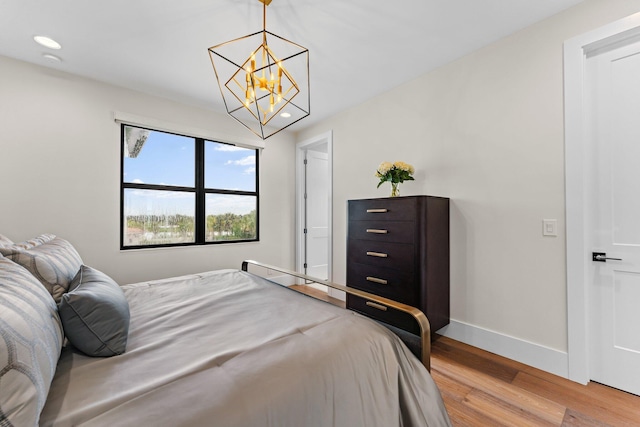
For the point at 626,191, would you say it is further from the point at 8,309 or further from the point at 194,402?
the point at 8,309

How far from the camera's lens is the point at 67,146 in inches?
107

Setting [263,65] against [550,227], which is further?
[263,65]

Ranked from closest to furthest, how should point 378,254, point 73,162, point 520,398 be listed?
1. point 520,398
2. point 378,254
3. point 73,162

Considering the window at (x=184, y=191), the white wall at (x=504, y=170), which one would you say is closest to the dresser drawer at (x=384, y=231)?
the white wall at (x=504, y=170)

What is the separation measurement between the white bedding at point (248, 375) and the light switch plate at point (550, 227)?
1514 millimetres

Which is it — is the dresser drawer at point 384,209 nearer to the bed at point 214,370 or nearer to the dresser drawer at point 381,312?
the dresser drawer at point 381,312

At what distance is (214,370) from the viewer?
921 millimetres

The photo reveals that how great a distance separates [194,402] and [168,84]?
3.14 meters

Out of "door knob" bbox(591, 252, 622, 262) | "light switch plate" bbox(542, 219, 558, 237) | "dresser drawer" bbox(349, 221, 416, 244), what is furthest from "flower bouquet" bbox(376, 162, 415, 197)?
"door knob" bbox(591, 252, 622, 262)

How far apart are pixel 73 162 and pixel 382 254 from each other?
10.3ft

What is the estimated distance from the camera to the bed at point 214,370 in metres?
0.74

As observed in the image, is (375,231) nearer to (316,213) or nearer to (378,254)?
(378,254)

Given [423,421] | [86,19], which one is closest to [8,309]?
[423,421]

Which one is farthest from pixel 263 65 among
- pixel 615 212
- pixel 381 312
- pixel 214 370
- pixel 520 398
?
pixel 520 398
